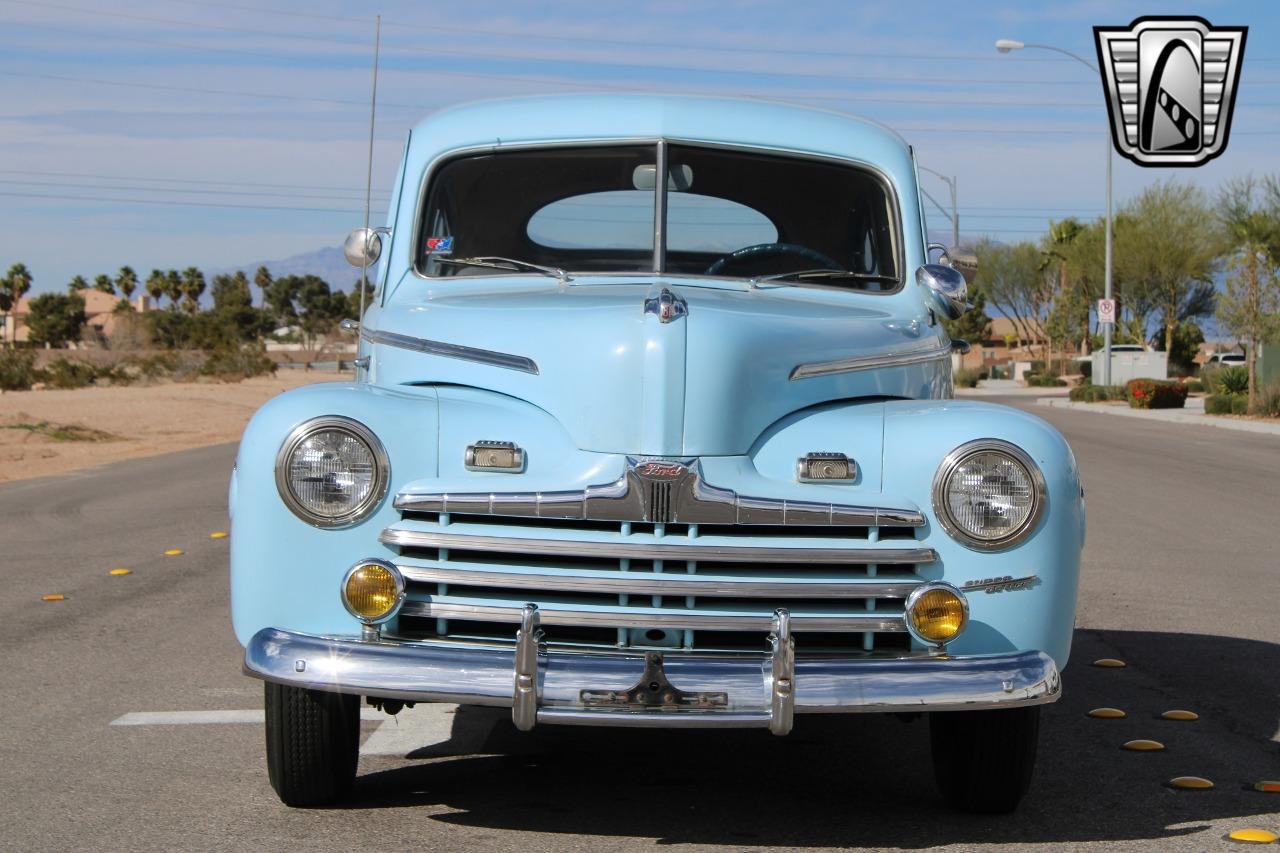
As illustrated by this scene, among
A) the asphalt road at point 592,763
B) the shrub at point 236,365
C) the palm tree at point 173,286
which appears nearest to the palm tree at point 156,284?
the palm tree at point 173,286

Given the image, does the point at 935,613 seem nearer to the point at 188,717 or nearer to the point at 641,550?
the point at 641,550

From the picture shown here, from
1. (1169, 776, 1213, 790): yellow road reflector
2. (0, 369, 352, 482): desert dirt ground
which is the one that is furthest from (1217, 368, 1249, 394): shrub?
(1169, 776, 1213, 790): yellow road reflector

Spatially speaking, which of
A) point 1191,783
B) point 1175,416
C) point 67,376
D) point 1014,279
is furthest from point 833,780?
point 1014,279

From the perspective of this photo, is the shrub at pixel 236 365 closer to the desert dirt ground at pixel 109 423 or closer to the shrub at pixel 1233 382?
the desert dirt ground at pixel 109 423

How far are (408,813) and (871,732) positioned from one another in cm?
183

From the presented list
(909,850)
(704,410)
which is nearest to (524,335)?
(704,410)

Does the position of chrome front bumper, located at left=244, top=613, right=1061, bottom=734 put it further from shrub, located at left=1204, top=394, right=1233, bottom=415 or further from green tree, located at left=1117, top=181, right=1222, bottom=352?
green tree, located at left=1117, top=181, right=1222, bottom=352

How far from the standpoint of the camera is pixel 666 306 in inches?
168

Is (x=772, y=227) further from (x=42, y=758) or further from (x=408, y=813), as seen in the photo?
(x=42, y=758)

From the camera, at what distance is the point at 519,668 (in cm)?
366

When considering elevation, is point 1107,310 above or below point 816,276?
above

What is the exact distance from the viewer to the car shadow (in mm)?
4344

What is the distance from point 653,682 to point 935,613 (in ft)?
2.49

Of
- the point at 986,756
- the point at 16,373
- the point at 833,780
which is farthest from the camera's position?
the point at 16,373
